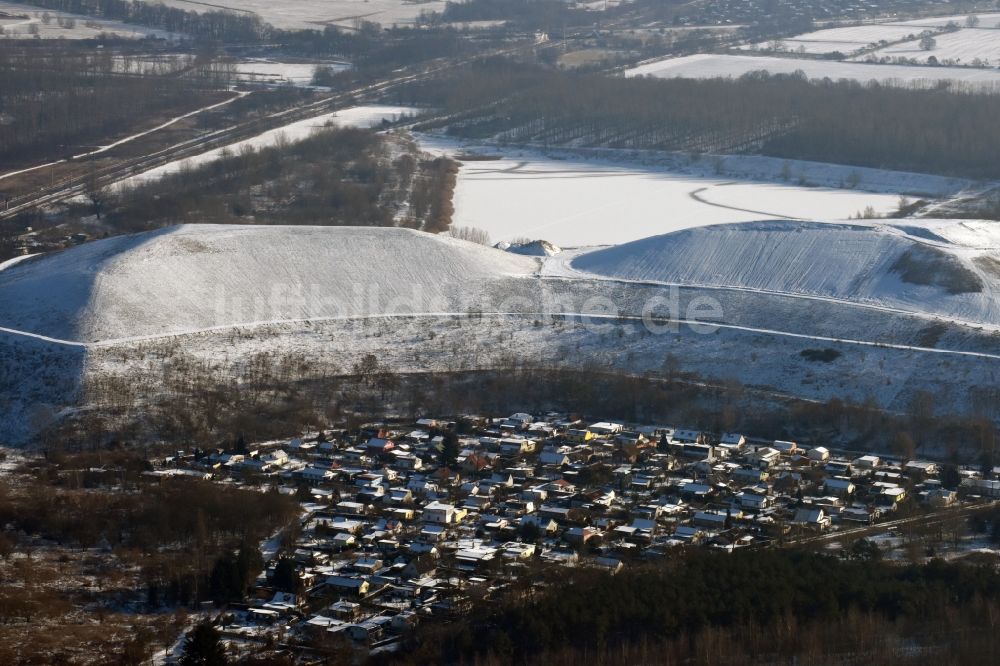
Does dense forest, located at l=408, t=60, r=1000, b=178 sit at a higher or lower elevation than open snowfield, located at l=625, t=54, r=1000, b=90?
lower

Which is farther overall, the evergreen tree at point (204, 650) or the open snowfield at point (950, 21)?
the open snowfield at point (950, 21)

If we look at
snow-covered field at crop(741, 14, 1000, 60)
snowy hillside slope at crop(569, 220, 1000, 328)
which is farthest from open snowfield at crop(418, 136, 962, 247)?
snow-covered field at crop(741, 14, 1000, 60)

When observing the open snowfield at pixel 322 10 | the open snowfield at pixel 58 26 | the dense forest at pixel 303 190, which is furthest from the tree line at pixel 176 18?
the dense forest at pixel 303 190

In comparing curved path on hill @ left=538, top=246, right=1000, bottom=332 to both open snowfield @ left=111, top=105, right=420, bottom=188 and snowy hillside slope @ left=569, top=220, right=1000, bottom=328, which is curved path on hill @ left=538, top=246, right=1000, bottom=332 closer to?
snowy hillside slope @ left=569, top=220, right=1000, bottom=328

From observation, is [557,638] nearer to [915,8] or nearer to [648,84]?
[648,84]

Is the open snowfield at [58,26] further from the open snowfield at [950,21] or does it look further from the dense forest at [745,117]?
the open snowfield at [950,21]

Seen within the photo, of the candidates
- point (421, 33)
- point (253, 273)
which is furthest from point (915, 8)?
point (253, 273)
